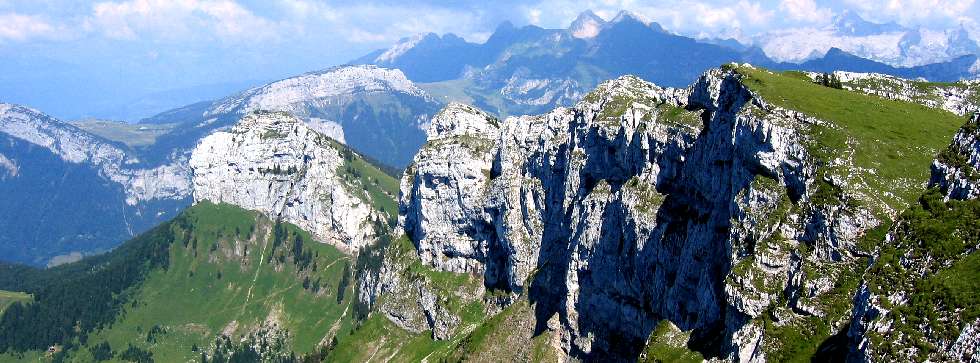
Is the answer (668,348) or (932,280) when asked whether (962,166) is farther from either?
(668,348)

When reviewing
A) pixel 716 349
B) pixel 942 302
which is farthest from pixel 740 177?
pixel 942 302

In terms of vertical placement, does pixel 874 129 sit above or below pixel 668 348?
above

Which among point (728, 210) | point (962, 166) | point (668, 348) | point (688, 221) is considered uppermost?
point (962, 166)

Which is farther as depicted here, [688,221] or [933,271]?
[688,221]

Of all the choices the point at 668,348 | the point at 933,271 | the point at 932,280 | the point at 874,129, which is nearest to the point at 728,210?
the point at 874,129

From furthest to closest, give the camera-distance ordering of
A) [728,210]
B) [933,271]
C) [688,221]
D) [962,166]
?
[688,221]
[728,210]
[962,166]
[933,271]

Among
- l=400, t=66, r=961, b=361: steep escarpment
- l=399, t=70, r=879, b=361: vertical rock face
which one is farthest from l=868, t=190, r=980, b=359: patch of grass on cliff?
l=399, t=70, r=879, b=361: vertical rock face

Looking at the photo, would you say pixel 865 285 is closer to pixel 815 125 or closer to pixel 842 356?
pixel 842 356
